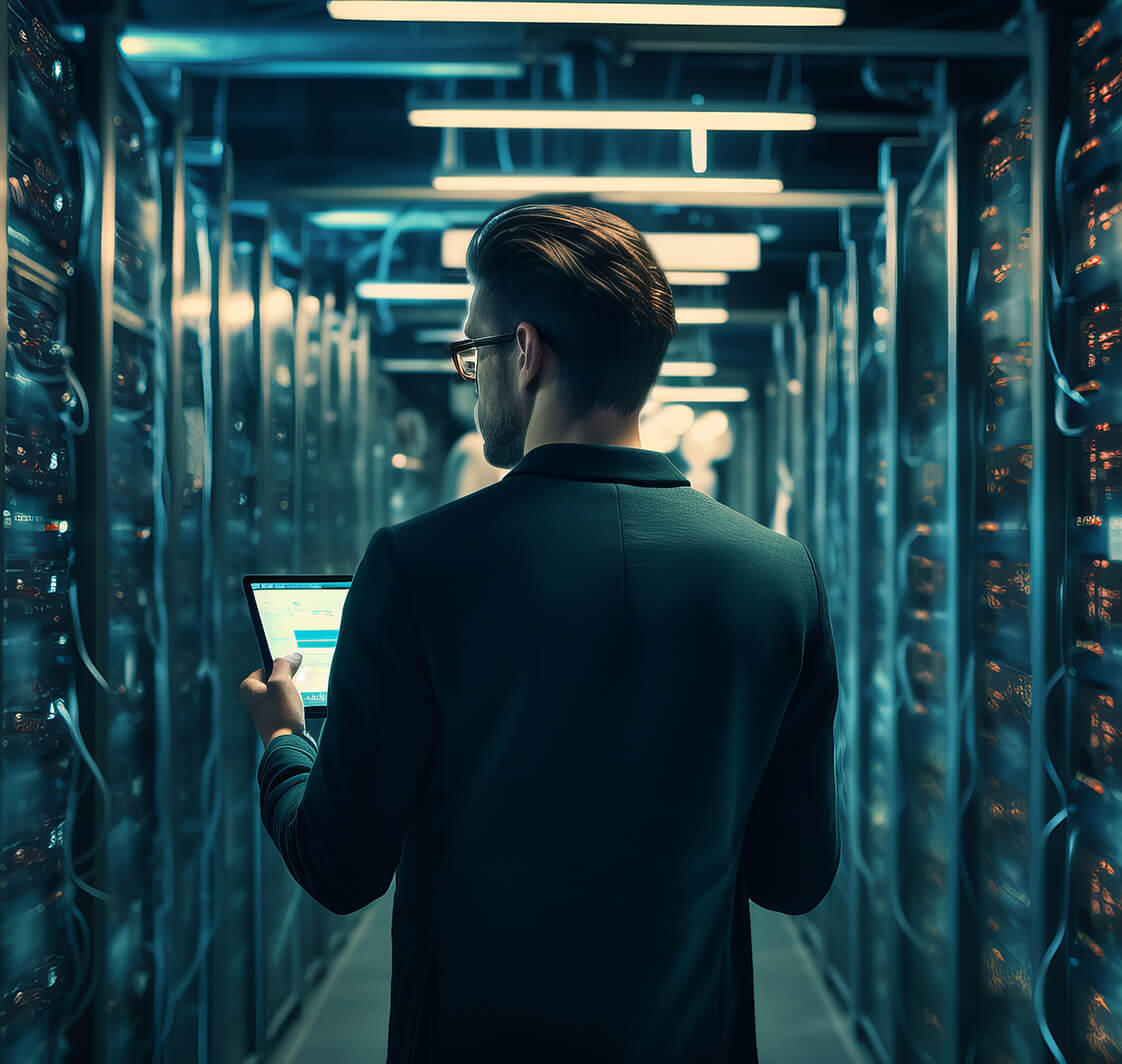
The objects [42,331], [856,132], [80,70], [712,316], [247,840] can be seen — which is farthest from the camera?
[712,316]

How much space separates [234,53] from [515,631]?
7.93ft

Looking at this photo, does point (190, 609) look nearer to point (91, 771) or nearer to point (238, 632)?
point (238, 632)

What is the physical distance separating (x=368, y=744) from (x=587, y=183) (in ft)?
7.60

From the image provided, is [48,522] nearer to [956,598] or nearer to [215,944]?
[215,944]

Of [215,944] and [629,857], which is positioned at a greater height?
[629,857]

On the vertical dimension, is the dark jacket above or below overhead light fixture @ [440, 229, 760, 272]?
below

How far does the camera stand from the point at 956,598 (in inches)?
101

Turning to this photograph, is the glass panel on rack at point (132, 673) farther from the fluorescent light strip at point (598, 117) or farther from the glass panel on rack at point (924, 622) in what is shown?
the glass panel on rack at point (924, 622)

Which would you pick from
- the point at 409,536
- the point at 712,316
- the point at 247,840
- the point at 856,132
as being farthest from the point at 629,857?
the point at 712,316

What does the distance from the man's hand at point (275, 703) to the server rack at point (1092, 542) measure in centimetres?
161

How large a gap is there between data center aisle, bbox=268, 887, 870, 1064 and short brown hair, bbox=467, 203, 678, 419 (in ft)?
10.3

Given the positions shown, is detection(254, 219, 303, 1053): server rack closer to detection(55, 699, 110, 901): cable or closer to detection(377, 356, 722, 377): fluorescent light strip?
detection(55, 699, 110, 901): cable

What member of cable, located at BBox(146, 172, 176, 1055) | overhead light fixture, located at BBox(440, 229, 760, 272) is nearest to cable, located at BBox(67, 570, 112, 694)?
cable, located at BBox(146, 172, 176, 1055)

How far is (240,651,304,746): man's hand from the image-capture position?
42.5 inches
